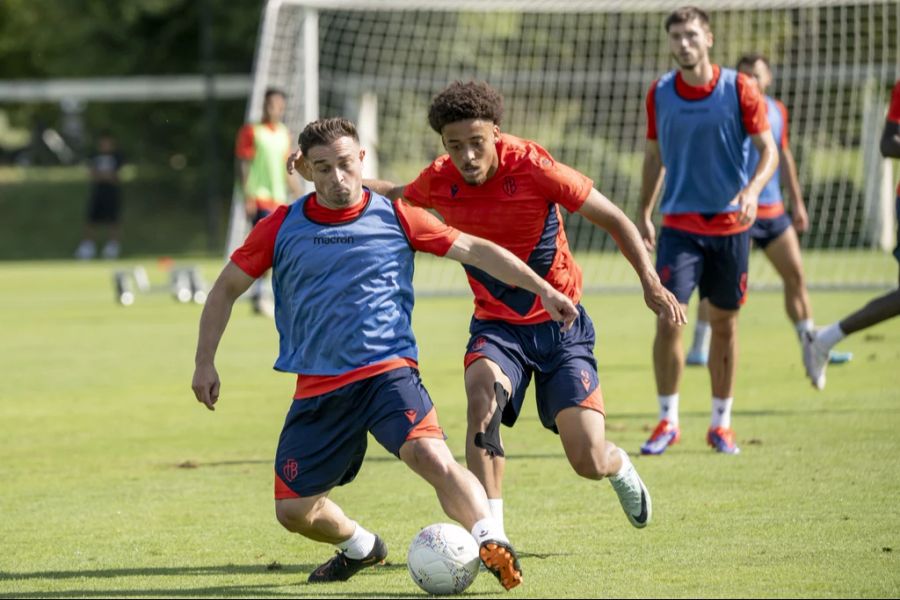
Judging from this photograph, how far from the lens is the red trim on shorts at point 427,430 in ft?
18.1

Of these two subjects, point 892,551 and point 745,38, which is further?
point 745,38

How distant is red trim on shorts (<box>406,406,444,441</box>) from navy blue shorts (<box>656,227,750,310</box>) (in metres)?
3.32

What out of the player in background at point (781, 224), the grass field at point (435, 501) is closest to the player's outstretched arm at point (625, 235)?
the grass field at point (435, 501)

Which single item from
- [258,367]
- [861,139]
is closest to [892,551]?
[258,367]

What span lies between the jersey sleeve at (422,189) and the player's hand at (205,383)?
139cm

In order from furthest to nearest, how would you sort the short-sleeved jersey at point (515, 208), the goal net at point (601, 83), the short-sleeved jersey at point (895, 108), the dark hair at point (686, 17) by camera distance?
the goal net at point (601, 83), the short-sleeved jersey at point (895, 108), the dark hair at point (686, 17), the short-sleeved jersey at point (515, 208)

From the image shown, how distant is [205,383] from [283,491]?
0.53 meters

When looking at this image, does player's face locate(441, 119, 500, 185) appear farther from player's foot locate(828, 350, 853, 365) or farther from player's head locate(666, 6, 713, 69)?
player's foot locate(828, 350, 853, 365)

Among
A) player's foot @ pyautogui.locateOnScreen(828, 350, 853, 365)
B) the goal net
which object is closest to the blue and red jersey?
player's foot @ pyautogui.locateOnScreen(828, 350, 853, 365)

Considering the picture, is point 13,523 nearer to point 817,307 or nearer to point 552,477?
point 552,477

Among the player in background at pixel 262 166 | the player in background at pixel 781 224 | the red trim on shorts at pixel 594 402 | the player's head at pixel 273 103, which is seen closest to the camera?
the red trim on shorts at pixel 594 402

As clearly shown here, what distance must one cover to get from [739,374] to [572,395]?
592 centimetres

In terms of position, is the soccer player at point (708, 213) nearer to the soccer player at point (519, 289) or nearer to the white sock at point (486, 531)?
the soccer player at point (519, 289)

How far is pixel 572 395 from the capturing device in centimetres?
626
